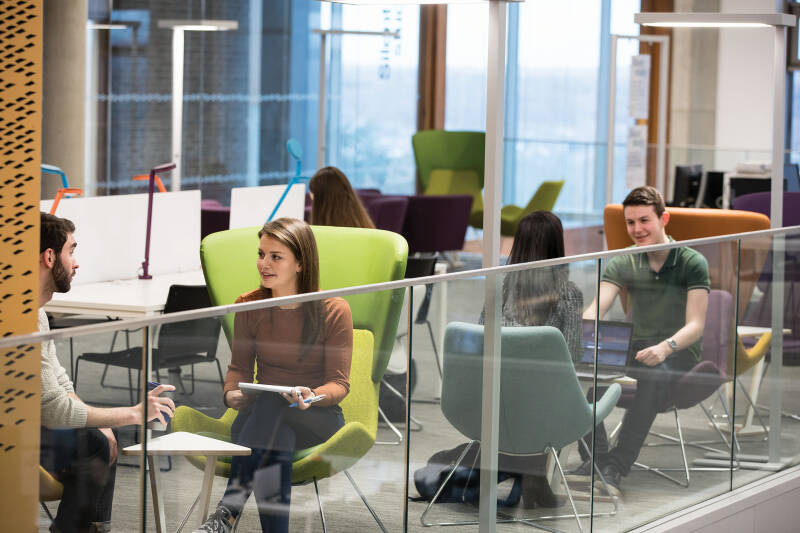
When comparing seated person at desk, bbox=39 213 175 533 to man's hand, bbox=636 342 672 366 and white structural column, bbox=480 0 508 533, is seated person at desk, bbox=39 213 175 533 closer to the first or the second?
white structural column, bbox=480 0 508 533

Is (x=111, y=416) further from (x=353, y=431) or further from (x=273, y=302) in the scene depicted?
(x=353, y=431)

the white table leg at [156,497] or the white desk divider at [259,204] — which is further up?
the white desk divider at [259,204]

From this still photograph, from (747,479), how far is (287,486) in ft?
7.79

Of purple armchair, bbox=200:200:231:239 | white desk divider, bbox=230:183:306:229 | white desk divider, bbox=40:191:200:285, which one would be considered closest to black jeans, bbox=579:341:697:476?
white desk divider, bbox=40:191:200:285

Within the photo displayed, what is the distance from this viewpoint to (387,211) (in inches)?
339

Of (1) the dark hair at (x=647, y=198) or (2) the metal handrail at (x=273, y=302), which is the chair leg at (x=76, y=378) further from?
(1) the dark hair at (x=647, y=198)

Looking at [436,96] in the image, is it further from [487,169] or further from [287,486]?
[287,486]

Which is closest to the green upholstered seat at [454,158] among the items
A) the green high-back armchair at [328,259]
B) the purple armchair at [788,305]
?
the purple armchair at [788,305]

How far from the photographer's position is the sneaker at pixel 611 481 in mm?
3646

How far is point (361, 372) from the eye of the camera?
2.87 meters

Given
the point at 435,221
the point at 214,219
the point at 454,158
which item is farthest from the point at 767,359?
the point at 454,158

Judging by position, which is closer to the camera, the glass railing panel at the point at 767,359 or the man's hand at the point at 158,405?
the man's hand at the point at 158,405

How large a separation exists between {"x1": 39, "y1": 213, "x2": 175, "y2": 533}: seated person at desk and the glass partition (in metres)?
0.02

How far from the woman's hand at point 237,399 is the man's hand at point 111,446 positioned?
316 millimetres
